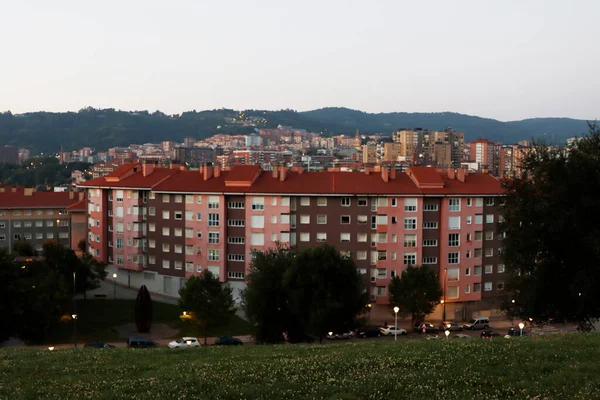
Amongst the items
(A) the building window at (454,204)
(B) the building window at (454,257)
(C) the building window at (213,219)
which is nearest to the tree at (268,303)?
(C) the building window at (213,219)

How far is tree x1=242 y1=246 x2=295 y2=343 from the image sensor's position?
42250mm

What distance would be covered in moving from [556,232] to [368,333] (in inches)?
973

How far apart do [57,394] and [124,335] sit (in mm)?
35464

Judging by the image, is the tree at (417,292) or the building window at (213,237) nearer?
the tree at (417,292)

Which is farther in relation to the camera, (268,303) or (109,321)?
(109,321)

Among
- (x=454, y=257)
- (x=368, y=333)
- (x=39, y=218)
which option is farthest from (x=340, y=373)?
(x=39, y=218)

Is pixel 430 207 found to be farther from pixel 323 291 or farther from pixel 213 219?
pixel 213 219

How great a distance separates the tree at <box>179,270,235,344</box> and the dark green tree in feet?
12.0

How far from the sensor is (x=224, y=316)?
4628 centimetres

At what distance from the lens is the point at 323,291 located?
4144 cm

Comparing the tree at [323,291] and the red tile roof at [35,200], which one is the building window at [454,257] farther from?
the red tile roof at [35,200]

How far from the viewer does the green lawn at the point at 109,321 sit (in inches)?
Result: 1853

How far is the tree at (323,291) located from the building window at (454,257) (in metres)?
14.4

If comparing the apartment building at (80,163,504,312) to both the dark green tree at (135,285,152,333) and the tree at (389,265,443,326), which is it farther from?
the dark green tree at (135,285,152,333)
